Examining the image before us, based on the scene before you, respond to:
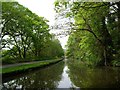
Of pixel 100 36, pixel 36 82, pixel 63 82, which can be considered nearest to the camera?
pixel 36 82

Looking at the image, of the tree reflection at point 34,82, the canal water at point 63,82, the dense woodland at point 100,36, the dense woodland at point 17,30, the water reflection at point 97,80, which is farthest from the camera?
the dense woodland at point 17,30

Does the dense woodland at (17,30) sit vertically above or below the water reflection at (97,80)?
above

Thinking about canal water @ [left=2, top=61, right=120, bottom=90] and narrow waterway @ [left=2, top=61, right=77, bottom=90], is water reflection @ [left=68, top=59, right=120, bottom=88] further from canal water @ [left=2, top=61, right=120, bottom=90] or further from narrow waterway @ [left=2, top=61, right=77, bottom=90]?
narrow waterway @ [left=2, top=61, right=77, bottom=90]

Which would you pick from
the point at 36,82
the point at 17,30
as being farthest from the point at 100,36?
the point at 17,30

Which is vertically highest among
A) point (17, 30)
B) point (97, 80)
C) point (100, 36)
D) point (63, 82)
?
point (17, 30)

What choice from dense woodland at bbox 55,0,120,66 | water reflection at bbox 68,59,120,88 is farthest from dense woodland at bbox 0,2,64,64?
water reflection at bbox 68,59,120,88

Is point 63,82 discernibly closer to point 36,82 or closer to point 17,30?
point 36,82

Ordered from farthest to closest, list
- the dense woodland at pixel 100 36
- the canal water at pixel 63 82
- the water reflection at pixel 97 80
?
the dense woodland at pixel 100 36 < the canal water at pixel 63 82 < the water reflection at pixel 97 80

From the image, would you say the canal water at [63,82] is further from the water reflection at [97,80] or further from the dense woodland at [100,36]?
the dense woodland at [100,36]

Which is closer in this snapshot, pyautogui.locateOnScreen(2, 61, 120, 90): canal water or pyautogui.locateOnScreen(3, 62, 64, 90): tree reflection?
pyautogui.locateOnScreen(2, 61, 120, 90): canal water

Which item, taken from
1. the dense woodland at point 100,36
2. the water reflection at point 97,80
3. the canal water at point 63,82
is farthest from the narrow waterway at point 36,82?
the dense woodland at point 100,36

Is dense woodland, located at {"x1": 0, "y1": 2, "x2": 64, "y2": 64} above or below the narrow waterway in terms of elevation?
above

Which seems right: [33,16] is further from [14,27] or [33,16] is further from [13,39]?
[14,27]

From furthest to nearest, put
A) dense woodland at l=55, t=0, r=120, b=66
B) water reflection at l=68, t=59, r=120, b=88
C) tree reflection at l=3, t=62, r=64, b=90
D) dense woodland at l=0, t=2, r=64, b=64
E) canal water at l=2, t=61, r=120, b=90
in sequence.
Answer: dense woodland at l=0, t=2, r=64, b=64 < dense woodland at l=55, t=0, r=120, b=66 < tree reflection at l=3, t=62, r=64, b=90 < canal water at l=2, t=61, r=120, b=90 < water reflection at l=68, t=59, r=120, b=88
